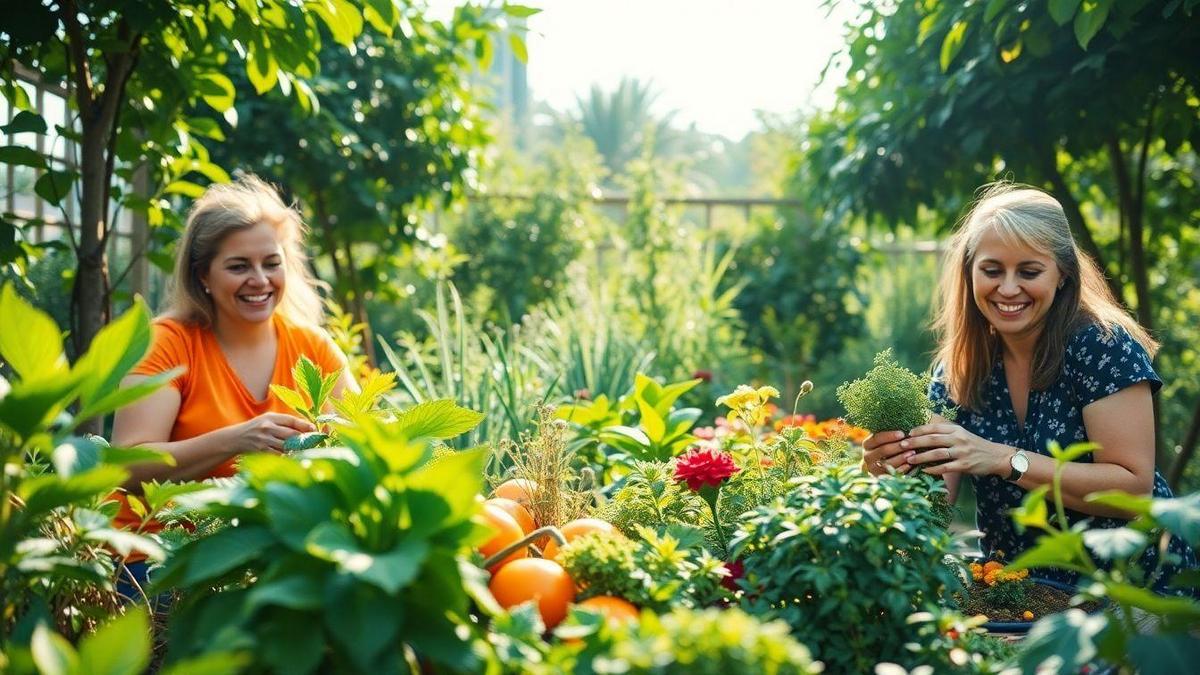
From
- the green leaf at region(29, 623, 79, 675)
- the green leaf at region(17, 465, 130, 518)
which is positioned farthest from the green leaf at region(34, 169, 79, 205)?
the green leaf at region(29, 623, 79, 675)

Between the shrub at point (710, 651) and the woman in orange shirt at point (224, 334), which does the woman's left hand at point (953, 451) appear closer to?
the shrub at point (710, 651)

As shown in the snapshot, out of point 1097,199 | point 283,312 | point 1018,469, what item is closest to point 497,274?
point 1097,199

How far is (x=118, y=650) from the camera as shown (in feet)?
2.83

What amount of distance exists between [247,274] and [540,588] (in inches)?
55.9

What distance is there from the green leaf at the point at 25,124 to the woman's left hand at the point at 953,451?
1768 mm

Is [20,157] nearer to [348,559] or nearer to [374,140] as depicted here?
[348,559]

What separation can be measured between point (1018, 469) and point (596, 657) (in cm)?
103

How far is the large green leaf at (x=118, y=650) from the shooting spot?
0.85 meters

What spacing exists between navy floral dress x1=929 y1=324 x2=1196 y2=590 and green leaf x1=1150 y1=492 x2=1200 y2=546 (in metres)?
0.87

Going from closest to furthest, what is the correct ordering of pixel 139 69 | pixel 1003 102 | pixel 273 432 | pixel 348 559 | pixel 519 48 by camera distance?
1. pixel 348 559
2. pixel 273 432
3. pixel 139 69
4. pixel 519 48
5. pixel 1003 102

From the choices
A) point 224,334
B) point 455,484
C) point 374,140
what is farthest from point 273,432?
point 374,140

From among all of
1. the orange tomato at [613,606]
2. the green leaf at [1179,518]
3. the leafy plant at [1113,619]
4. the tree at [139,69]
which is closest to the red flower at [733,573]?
the orange tomato at [613,606]

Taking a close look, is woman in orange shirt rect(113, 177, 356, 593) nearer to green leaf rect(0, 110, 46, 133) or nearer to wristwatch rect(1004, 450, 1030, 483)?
green leaf rect(0, 110, 46, 133)

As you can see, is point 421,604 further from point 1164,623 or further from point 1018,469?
point 1018,469
